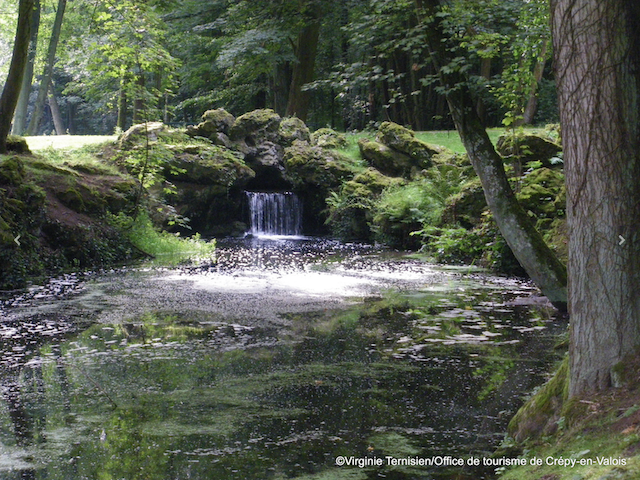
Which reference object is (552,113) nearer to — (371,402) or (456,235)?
(456,235)

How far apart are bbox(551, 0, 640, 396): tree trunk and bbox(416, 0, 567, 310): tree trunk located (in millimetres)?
3972

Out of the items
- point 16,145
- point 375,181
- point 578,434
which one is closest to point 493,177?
point 578,434

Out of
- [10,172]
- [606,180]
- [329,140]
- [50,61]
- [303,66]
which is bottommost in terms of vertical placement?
[606,180]

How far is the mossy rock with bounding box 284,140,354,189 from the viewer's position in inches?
943

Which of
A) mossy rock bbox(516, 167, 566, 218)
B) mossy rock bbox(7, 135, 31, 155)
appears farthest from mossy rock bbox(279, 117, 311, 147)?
mossy rock bbox(516, 167, 566, 218)

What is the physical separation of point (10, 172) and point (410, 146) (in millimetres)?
13346

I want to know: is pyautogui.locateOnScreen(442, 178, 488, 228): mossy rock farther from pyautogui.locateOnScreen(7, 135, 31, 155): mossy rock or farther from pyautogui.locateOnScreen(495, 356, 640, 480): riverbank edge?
pyautogui.locateOnScreen(495, 356, 640, 480): riverbank edge

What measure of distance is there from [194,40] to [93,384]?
2906 centimetres

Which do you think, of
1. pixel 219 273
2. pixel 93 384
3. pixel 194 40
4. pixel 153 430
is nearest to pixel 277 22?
pixel 219 273

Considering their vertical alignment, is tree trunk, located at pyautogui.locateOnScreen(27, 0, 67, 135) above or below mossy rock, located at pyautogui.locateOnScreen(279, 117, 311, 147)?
above

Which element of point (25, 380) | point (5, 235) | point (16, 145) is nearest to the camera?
point (25, 380)

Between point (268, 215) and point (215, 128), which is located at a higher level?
point (215, 128)

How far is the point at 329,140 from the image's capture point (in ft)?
86.6

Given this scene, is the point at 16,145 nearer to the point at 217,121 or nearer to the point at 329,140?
the point at 217,121
